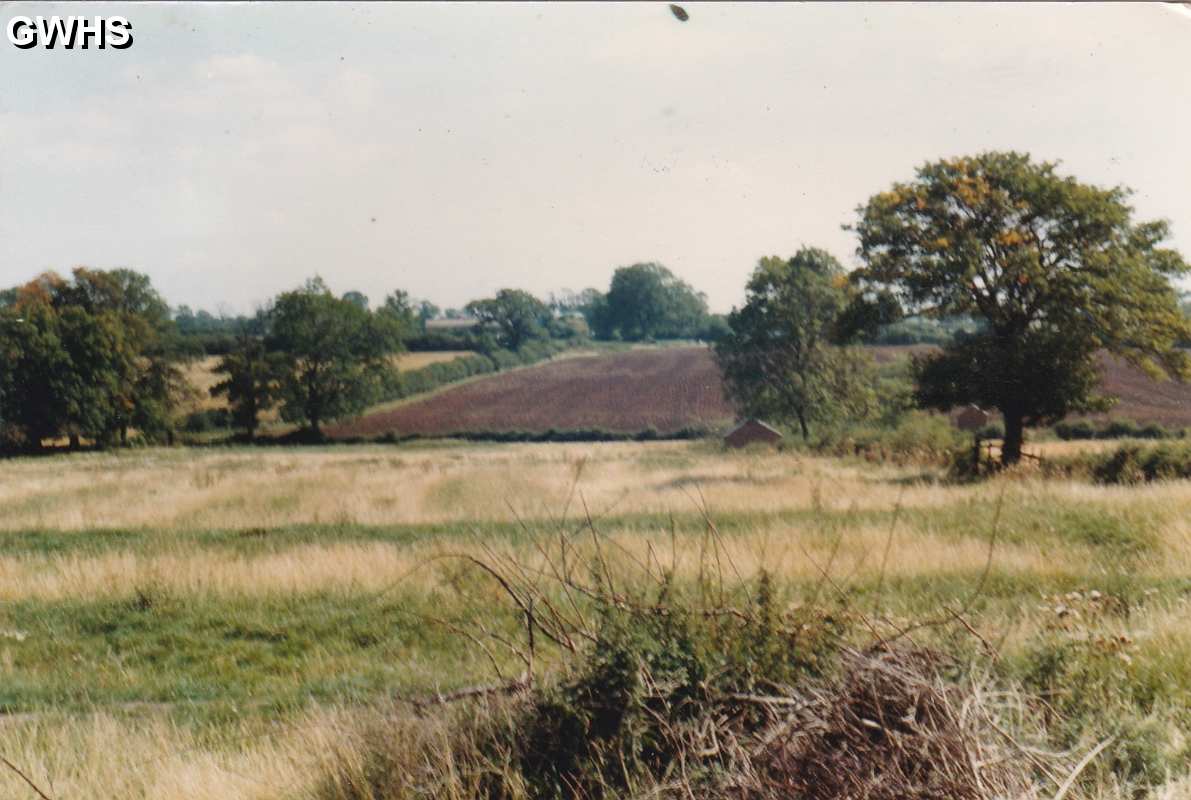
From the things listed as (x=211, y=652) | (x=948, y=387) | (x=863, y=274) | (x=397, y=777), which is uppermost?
(x=863, y=274)

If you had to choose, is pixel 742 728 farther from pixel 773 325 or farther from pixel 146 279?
pixel 773 325

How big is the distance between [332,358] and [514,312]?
1476 cm

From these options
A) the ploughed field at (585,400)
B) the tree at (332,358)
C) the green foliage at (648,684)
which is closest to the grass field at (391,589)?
the green foliage at (648,684)

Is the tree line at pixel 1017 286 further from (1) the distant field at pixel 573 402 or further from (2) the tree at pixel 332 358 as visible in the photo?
(2) the tree at pixel 332 358

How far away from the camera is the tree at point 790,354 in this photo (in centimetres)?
3884

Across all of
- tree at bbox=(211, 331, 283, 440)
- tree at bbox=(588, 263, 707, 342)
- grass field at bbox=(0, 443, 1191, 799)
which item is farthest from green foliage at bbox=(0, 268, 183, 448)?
tree at bbox=(588, 263, 707, 342)

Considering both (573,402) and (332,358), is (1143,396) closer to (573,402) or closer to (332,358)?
(573,402)

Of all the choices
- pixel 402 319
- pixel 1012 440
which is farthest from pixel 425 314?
pixel 1012 440

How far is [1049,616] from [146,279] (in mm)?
28327

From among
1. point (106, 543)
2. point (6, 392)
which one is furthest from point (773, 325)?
point (106, 543)

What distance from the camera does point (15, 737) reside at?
6102 millimetres

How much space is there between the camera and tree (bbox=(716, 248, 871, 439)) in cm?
3884

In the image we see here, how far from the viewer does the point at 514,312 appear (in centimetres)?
1781

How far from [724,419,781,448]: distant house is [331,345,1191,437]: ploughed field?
1715mm
